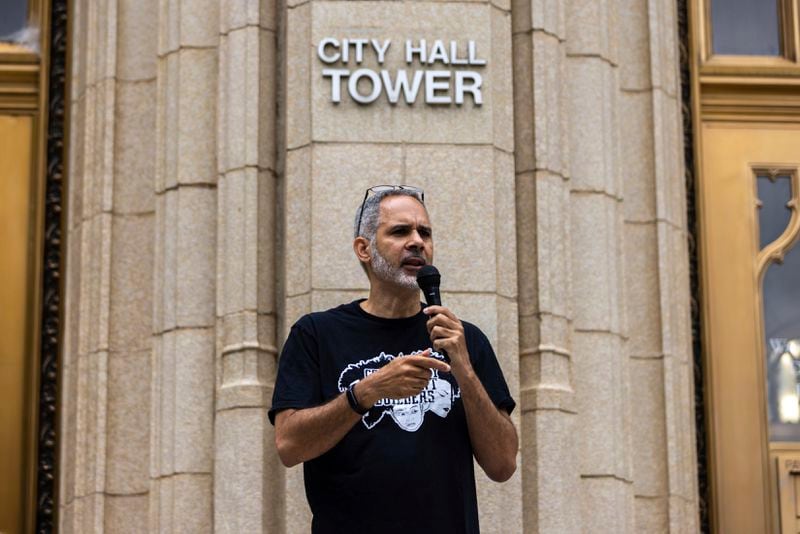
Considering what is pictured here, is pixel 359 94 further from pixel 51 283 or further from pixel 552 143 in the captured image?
pixel 51 283

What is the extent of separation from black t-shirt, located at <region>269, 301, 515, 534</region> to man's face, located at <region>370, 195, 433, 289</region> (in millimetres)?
165

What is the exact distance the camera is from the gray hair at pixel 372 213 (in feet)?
22.0

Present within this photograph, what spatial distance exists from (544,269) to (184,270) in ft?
5.73

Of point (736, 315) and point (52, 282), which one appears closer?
point (52, 282)

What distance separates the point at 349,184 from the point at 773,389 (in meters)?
2.71

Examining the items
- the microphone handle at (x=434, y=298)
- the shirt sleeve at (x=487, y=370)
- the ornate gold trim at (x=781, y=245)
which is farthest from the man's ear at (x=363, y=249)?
the ornate gold trim at (x=781, y=245)

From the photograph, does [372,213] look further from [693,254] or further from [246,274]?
[693,254]

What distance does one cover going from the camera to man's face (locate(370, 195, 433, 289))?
6586 millimetres

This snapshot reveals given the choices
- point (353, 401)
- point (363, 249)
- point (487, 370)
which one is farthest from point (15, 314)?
point (353, 401)

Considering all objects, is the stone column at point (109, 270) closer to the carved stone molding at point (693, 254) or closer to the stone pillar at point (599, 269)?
the stone pillar at point (599, 269)

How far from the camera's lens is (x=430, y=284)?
6219mm

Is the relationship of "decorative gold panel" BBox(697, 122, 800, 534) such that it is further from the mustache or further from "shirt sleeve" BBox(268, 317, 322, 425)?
"shirt sleeve" BBox(268, 317, 322, 425)

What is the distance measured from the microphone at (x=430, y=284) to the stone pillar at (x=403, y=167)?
254 cm

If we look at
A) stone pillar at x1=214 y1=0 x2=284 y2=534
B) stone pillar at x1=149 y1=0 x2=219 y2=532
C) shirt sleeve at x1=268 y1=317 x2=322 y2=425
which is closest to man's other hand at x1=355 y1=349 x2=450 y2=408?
shirt sleeve at x1=268 y1=317 x2=322 y2=425
